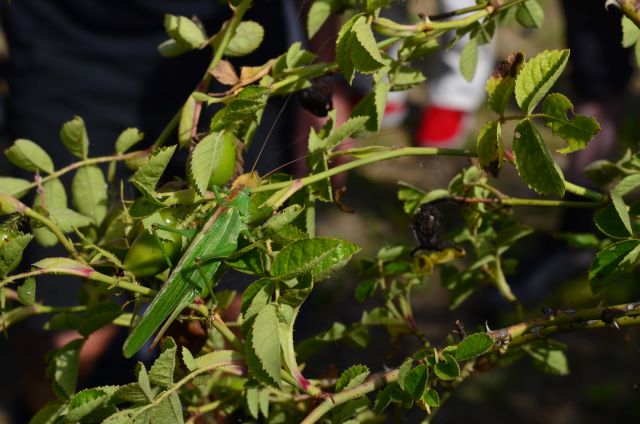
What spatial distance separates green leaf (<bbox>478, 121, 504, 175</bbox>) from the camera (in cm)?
61

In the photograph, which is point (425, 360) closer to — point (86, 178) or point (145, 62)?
point (86, 178)

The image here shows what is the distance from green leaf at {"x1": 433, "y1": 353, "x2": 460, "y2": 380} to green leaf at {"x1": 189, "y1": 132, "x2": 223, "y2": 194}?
8.3 inches

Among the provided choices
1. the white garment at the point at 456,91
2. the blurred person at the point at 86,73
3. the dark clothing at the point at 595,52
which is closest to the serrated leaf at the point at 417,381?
the blurred person at the point at 86,73

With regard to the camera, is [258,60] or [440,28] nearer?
[440,28]

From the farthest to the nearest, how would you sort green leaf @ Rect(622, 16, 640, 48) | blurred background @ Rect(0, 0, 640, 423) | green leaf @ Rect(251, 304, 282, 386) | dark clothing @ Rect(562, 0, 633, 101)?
dark clothing @ Rect(562, 0, 633, 101) < blurred background @ Rect(0, 0, 640, 423) < green leaf @ Rect(622, 16, 640, 48) < green leaf @ Rect(251, 304, 282, 386)

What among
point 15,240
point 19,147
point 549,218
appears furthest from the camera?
point 549,218

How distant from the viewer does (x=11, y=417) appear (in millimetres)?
2709

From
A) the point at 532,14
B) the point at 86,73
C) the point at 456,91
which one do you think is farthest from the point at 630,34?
the point at 456,91

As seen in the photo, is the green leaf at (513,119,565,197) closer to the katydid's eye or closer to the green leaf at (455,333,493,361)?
the green leaf at (455,333,493,361)

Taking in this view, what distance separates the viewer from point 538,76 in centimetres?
57

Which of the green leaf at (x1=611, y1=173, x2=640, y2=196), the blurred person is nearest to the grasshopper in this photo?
the green leaf at (x1=611, y1=173, x2=640, y2=196)

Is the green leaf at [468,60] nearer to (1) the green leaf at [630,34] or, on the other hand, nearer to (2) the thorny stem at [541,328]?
(1) the green leaf at [630,34]

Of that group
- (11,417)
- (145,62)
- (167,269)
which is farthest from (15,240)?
(11,417)

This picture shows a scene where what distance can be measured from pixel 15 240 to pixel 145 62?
1.64 metres
